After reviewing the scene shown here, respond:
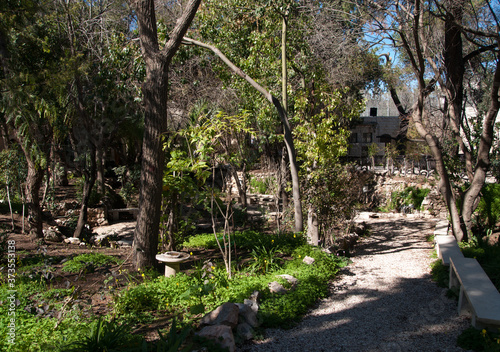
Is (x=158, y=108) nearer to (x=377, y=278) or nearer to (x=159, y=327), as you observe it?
(x=159, y=327)

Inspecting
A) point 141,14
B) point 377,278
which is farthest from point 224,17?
point 377,278

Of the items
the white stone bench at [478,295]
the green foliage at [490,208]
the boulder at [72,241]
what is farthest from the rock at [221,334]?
the green foliage at [490,208]

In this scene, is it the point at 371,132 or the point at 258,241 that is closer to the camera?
the point at 258,241

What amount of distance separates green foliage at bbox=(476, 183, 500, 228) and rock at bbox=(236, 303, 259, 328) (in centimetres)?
701

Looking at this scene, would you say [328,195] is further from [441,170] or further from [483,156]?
[483,156]

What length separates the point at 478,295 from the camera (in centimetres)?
416

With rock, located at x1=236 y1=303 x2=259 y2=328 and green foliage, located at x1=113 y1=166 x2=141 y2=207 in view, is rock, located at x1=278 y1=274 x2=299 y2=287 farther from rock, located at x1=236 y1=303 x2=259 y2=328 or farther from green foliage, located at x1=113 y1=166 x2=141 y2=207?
green foliage, located at x1=113 y1=166 x2=141 y2=207

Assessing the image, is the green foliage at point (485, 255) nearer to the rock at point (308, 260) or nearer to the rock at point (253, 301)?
the rock at point (308, 260)

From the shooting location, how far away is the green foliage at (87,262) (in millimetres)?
5520

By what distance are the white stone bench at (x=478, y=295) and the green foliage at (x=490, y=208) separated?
15.2 feet

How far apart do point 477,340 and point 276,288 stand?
2.24 meters

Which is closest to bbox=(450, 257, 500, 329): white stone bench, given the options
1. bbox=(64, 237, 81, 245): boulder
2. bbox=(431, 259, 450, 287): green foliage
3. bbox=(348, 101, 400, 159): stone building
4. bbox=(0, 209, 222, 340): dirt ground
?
bbox=(431, 259, 450, 287): green foliage

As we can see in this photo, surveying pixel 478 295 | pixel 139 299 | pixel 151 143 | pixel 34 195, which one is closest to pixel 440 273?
pixel 478 295

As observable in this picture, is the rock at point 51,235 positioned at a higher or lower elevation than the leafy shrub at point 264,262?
higher
